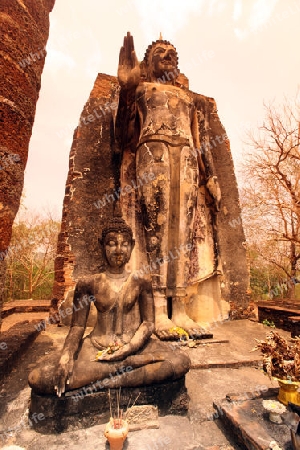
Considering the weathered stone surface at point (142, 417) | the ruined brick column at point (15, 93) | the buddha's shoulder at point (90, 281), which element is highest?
the ruined brick column at point (15, 93)

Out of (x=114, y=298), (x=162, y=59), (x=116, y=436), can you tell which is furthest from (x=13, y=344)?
(x=162, y=59)

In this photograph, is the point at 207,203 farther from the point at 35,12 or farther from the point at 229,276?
the point at 35,12

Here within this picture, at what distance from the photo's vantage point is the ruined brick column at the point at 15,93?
1.80 m

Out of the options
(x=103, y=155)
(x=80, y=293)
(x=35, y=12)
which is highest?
(x=103, y=155)

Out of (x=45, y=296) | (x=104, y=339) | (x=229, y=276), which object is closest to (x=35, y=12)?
(x=104, y=339)

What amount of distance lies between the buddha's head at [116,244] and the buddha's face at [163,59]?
315 centimetres

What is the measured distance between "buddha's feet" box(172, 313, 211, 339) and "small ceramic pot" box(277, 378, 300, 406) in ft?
4.57

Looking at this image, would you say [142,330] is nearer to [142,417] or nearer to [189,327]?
[142,417]

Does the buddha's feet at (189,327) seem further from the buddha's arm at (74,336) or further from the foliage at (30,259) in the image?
the foliage at (30,259)

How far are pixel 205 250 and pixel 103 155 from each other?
2439 millimetres

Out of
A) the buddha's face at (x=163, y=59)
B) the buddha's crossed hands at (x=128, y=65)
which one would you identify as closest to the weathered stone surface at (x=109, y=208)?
the buddha's face at (x=163, y=59)

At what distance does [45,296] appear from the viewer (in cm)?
1527

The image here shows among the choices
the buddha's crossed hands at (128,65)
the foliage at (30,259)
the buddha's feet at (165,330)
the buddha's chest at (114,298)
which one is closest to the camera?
the buddha's chest at (114,298)

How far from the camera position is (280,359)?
1829 millimetres
